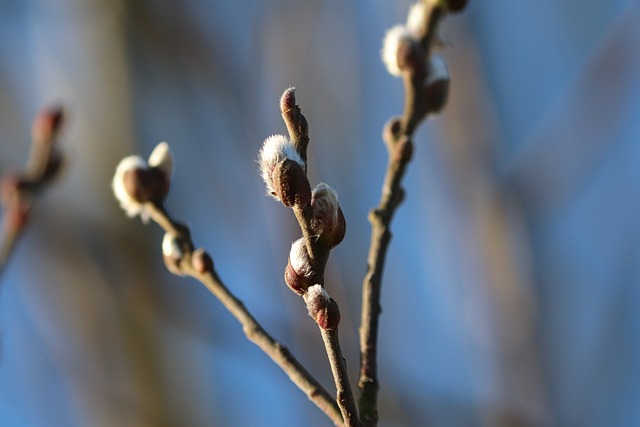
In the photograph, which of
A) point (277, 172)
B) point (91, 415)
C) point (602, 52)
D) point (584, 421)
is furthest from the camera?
point (91, 415)

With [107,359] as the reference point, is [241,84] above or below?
above

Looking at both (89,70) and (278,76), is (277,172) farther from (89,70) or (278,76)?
(89,70)

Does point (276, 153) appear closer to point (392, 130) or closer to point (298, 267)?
point (298, 267)

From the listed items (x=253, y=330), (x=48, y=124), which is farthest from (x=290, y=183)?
(x=48, y=124)

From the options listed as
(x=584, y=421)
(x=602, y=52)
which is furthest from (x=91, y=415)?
(x=602, y=52)

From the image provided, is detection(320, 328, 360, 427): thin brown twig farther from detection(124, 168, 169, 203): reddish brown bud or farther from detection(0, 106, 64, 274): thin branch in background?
detection(0, 106, 64, 274): thin branch in background

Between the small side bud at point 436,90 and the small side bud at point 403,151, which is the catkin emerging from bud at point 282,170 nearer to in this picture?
the small side bud at point 403,151
